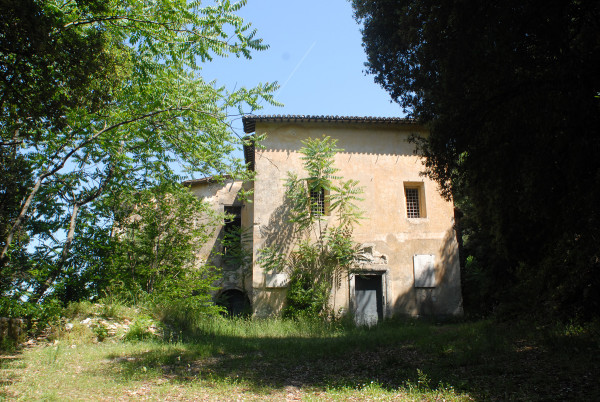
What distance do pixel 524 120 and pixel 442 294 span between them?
975cm

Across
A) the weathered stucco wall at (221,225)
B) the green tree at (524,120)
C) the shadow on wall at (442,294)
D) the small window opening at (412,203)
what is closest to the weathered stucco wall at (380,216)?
the shadow on wall at (442,294)

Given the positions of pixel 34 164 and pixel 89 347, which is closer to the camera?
pixel 89 347

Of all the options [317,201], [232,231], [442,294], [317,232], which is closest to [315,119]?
[317,201]

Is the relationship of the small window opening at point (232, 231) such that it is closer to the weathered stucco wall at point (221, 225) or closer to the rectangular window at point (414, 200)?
the weathered stucco wall at point (221, 225)

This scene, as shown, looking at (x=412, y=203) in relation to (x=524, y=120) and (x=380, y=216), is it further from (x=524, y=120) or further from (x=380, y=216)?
(x=524, y=120)

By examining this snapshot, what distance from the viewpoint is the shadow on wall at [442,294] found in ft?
45.8

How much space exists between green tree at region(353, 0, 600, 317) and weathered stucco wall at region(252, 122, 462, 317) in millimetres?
6495

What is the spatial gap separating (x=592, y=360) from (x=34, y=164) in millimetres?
11584

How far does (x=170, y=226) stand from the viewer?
13180mm

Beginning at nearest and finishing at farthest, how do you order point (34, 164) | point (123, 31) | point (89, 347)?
point (123, 31)
point (89, 347)
point (34, 164)

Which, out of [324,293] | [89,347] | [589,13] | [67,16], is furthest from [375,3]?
[89,347]

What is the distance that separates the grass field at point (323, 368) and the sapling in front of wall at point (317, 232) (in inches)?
157

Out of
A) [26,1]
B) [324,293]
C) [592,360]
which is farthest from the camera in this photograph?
[324,293]

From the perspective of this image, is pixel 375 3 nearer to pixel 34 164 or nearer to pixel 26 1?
pixel 26 1
